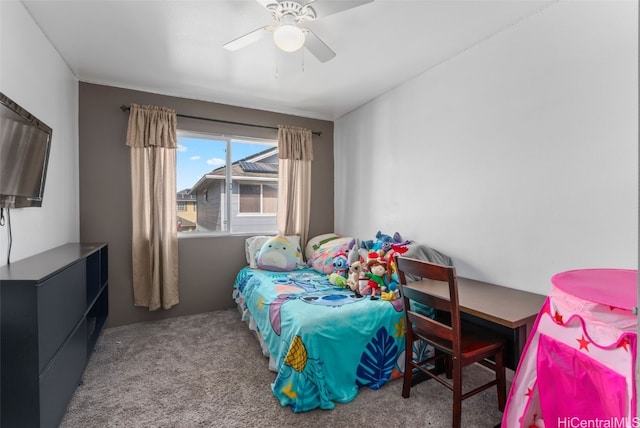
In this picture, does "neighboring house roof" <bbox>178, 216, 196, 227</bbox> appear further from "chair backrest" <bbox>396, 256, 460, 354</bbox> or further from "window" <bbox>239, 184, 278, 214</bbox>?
"chair backrest" <bbox>396, 256, 460, 354</bbox>

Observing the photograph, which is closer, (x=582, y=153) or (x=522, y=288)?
(x=582, y=153)

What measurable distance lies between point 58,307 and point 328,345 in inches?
56.6

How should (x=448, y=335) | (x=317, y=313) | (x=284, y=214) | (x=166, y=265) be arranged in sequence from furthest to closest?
(x=284, y=214) → (x=166, y=265) → (x=317, y=313) → (x=448, y=335)

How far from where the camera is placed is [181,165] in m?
3.44

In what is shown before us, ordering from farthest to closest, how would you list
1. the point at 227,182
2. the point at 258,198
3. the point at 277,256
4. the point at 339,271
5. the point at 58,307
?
the point at 258,198
the point at 227,182
the point at 277,256
the point at 339,271
the point at 58,307

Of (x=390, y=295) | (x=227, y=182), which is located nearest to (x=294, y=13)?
(x=390, y=295)

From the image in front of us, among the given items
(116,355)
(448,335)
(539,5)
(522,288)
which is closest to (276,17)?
(539,5)

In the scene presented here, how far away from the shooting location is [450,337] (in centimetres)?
164

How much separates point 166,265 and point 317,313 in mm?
1967

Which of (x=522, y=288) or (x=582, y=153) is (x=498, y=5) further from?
(x=522, y=288)

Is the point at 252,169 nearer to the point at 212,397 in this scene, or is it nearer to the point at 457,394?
the point at 212,397

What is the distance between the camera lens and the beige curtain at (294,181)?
12.3 ft

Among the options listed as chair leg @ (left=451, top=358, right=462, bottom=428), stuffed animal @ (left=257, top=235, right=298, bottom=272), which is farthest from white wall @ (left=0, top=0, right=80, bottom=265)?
chair leg @ (left=451, top=358, right=462, bottom=428)

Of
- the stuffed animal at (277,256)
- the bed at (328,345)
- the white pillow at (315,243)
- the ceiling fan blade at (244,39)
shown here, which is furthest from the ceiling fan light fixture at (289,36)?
the white pillow at (315,243)
